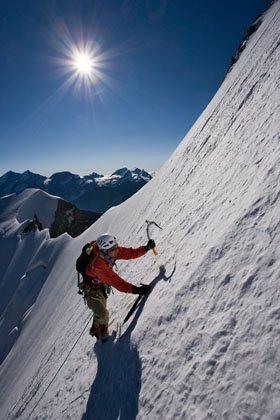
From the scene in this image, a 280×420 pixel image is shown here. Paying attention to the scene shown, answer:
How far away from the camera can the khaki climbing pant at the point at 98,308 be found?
595 centimetres

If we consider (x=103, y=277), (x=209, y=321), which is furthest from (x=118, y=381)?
(x=209, y=321)

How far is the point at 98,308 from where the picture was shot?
6047 mm

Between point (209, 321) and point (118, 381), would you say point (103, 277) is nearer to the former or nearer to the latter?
point (118, 381)

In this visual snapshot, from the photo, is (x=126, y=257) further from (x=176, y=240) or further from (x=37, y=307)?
(x=37, y=307)

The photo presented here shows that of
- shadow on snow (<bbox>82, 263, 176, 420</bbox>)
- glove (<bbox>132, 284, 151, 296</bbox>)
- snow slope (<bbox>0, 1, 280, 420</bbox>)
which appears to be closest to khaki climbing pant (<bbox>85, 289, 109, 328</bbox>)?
snow slope (<bbox>0, 1, 280, 420</bbox>)

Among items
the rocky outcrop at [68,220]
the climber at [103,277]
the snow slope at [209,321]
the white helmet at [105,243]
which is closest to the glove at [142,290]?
the climber at [103,277]

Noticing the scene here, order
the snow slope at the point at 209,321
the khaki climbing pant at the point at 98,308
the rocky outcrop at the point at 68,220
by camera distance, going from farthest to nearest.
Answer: the rocky outcrop at the point at 68,220
the khaki climbing pant at the point at 98,308
the snow slope at the point at 209,321

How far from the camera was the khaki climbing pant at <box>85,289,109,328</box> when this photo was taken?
5.95 metres

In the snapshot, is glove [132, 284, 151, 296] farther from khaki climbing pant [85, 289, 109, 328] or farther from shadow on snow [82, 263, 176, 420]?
khaki climbing pant [85, 289, 109, 328]

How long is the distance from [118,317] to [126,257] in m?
1.43

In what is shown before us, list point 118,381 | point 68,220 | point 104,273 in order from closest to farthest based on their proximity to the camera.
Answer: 1. point 118,381
2. point 104,273
3. point 68,220

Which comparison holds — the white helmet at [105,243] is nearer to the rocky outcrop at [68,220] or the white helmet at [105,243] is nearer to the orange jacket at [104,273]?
the orange jacket at [104,273]

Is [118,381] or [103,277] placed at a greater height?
[103,277]

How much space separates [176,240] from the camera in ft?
18.0
